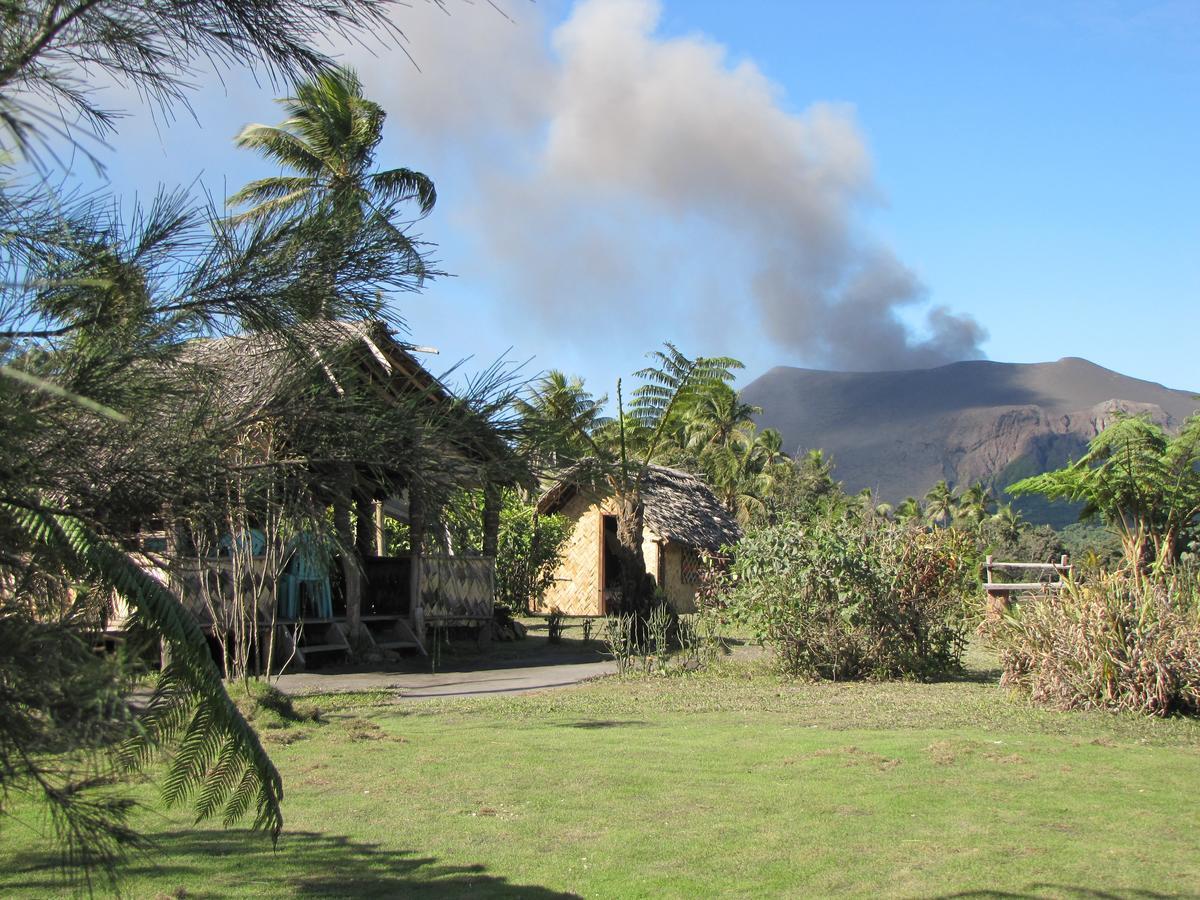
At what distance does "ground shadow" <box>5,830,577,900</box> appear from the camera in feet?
17.4

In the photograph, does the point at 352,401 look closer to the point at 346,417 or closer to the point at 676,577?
the point at 346,417

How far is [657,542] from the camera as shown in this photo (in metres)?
33.1

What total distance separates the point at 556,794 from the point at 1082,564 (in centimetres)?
906

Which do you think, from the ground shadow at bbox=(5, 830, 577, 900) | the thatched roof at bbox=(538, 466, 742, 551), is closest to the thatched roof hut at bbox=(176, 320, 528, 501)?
the ground shadow at bbox=(5, 830, 577, 900)

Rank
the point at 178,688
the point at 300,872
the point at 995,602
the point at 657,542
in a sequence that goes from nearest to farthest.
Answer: the point at 178,688 → the point at 300,872 → the point at 995,602 → the point at 657,542

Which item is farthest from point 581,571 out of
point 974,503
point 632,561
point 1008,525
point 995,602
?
point 974,503

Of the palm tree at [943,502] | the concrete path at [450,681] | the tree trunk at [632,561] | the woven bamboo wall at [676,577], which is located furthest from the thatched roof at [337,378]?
the palm tree at [943,502]

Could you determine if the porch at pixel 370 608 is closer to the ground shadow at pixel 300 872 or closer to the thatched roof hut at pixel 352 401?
the ground shadow at pixel 300 872

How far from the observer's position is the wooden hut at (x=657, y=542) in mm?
30531

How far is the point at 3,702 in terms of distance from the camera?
246 centimetres

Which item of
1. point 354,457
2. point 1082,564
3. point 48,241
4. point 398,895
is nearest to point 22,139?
point 48,241

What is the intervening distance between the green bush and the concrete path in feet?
9.87

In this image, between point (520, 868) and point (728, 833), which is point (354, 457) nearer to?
point (520, 868)

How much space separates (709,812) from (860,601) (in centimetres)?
777
